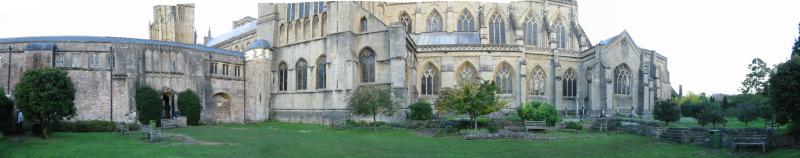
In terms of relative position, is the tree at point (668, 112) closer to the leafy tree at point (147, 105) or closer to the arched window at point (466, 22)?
the arched window at point (466, 22)

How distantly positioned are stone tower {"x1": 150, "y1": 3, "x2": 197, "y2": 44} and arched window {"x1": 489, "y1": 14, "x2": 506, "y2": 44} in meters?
38.2

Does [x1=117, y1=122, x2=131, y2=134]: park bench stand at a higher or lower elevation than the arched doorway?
lower

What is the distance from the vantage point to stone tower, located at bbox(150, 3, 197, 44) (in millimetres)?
74062

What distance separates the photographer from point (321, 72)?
4978cm

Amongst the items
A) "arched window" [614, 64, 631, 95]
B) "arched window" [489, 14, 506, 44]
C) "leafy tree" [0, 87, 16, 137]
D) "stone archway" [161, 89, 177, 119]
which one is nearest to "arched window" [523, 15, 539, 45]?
"arched window" [489, 14, 506, 44]

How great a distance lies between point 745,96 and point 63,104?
200 ft

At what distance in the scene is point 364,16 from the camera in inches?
1918

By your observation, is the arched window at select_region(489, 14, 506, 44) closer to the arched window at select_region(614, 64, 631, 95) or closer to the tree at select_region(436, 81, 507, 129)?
the arched window at select_region(614, 64, 631, 95)

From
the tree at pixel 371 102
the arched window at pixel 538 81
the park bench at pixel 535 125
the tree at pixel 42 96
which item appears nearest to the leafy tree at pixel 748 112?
the park bench at pixel 535 125

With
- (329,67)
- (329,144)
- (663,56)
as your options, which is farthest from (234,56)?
(663,56)

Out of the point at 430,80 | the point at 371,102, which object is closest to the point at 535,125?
the point at 371,102

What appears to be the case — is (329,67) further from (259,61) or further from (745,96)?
(745,96)

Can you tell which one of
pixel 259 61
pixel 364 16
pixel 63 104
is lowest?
pixel 63 104

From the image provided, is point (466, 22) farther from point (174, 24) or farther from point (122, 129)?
point (122, 129)
